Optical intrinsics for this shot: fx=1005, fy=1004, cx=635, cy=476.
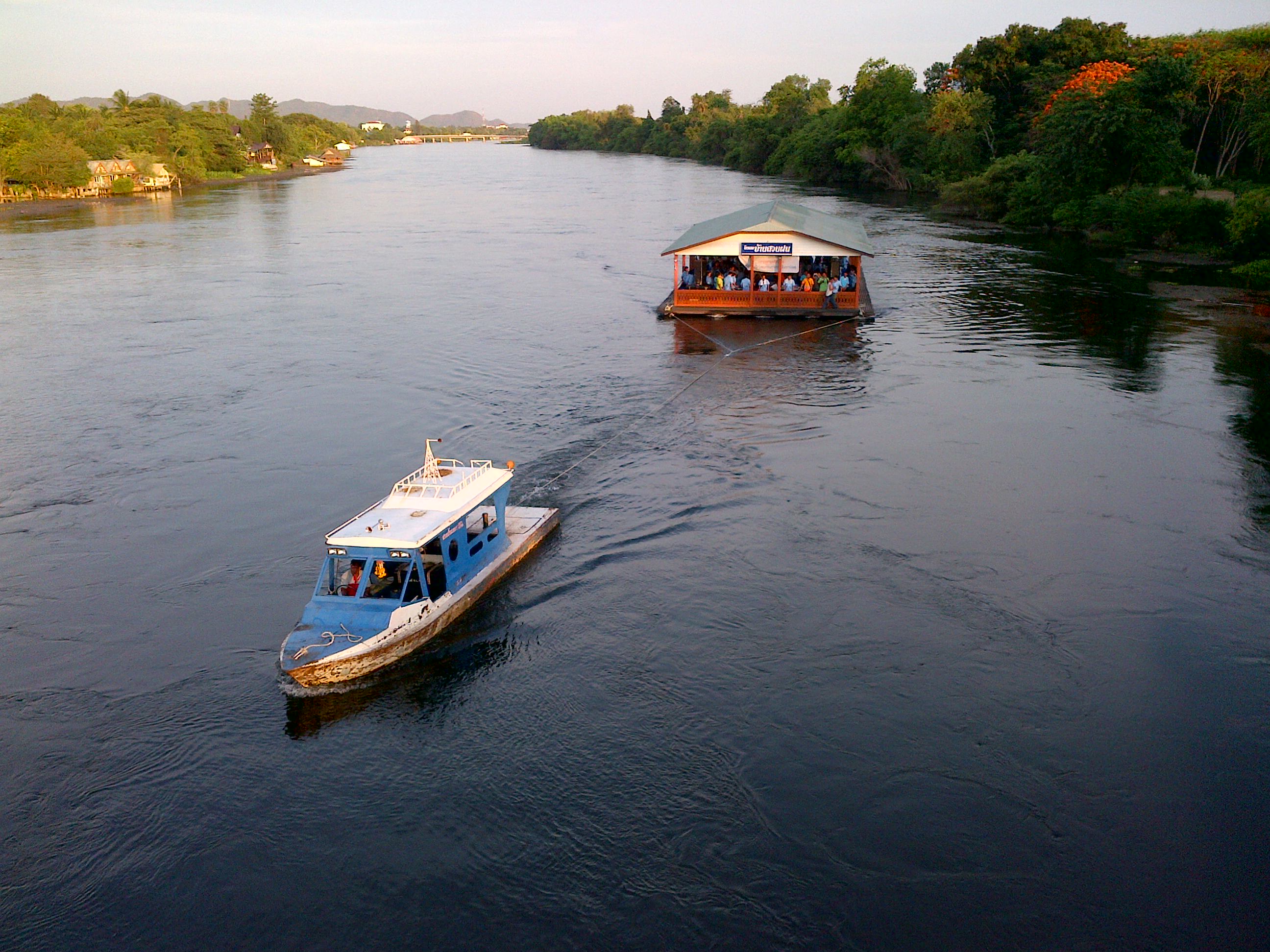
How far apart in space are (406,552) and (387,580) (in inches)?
30.3

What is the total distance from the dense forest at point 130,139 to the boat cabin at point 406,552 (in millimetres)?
92364

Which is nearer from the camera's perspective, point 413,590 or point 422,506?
point 413,590

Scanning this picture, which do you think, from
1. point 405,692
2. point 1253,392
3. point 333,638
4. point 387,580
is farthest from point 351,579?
point 1253,392

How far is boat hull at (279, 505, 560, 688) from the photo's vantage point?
15.5m

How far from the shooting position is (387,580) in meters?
16.8

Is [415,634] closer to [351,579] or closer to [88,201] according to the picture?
Answer: [351,579]

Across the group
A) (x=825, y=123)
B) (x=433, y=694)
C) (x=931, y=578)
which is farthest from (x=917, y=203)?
(x=433, y=694)

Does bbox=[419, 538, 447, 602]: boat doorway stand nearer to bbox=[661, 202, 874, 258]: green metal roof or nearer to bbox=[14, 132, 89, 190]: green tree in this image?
bbox=[661, 202, 874, 258]: green metal roof

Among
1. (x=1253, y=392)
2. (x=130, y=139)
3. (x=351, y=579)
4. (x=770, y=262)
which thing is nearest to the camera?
(x=351, y=579)

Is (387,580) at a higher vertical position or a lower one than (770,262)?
lower

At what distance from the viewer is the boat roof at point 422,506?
53.9 ft

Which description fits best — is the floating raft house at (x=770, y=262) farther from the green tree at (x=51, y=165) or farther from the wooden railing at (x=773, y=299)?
the green tree at (x=51, y=165)

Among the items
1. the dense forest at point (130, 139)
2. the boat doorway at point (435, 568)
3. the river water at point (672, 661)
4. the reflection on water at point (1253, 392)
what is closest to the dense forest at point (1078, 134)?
the reflection on water at point (1253, 392)

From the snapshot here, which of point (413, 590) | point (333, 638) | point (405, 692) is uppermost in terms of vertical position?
point (413, 590)
